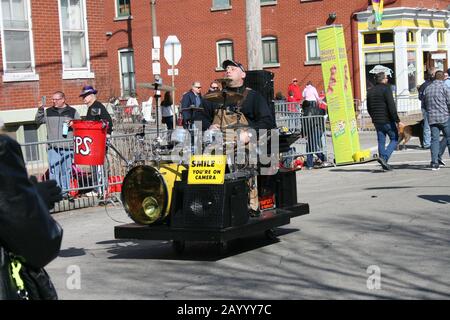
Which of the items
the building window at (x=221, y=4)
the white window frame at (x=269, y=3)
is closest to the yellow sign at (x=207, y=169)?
the white window frame at (x=269, y=3)

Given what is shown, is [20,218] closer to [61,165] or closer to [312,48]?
[61,165]

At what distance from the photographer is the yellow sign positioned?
8.51 m

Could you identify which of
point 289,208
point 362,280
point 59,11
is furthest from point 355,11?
point 362,280

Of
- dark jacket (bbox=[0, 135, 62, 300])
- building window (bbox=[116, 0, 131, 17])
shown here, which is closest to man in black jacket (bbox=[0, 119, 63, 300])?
dark jacket (bbox=[0, 135, 62, 300])

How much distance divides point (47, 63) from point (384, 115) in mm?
7464

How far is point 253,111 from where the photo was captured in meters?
9.37

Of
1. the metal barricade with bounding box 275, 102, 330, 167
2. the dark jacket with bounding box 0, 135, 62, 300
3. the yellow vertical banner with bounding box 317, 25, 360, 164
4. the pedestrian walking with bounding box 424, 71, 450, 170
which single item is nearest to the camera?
the dark jacket with bounding box 0, 135, 62, 300

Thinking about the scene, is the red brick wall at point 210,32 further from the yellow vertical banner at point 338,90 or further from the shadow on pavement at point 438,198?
the shadow on pavement at point 438,198

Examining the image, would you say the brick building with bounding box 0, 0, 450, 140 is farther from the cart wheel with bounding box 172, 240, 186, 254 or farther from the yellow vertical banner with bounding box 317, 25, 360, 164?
the cart wheel with bounding box 172, 240, 186, 254

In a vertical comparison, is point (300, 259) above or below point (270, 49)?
below

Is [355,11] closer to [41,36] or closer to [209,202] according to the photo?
[41,36]

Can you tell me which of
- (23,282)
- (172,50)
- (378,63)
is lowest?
(23,282)

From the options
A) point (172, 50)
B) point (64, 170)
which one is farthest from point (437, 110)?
point (172, 50)

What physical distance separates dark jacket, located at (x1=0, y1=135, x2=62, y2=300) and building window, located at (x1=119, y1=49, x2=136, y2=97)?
3942 centimetres
